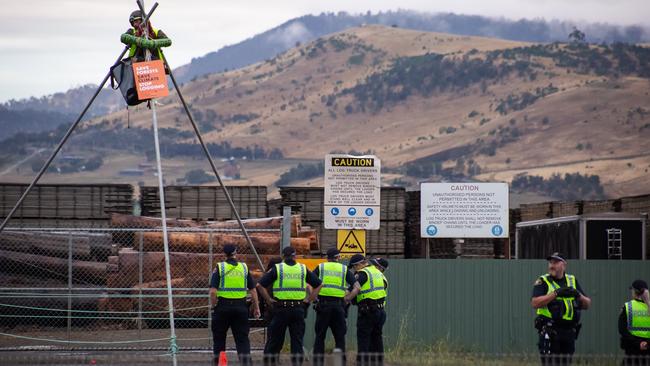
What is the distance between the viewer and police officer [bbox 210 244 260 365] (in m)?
16.6

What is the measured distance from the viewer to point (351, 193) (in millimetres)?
21156

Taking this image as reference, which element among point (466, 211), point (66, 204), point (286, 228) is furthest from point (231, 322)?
point (66, 204)

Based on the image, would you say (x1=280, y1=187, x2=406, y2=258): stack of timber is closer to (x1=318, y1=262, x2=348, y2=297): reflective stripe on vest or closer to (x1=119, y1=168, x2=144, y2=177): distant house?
(x1=318, y1=262, x2=348, y2=297): reflective stripe on vest

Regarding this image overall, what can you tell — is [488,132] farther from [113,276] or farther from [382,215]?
A: [113,276]

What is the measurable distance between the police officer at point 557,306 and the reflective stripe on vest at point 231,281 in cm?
399

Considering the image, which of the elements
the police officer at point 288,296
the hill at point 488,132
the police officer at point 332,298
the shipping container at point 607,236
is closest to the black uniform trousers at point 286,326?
the police officer at point 288,296

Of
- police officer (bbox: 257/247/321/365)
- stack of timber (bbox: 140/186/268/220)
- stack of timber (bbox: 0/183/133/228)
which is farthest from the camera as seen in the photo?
stack of timber (bbox: 140/186/268/220)

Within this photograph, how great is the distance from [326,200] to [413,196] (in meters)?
12.3

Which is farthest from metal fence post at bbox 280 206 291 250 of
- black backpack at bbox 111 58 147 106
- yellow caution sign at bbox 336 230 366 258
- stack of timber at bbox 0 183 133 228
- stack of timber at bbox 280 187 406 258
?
stack of timber at bbox 0 183 133 228

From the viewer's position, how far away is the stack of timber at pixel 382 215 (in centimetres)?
3072

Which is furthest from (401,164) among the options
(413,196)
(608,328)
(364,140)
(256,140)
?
(608,328)

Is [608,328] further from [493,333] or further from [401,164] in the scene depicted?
[401,164]

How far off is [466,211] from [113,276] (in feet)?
25.6

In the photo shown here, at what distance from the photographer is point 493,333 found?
21.9m
